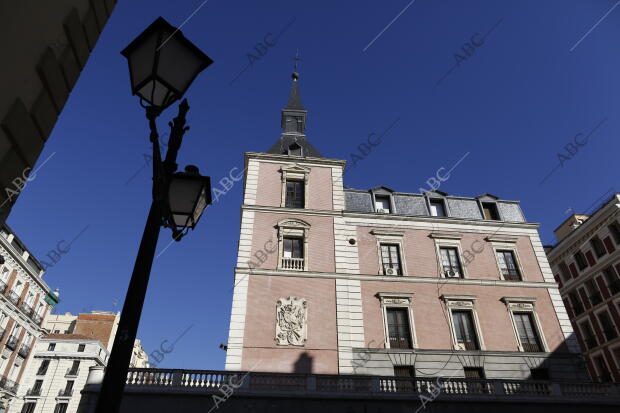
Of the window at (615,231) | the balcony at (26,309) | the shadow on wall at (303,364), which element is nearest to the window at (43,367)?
the balcony at (26,309)

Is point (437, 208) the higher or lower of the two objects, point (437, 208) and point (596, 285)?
the higher

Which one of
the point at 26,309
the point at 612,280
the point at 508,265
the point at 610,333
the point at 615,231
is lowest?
the point at 610,333

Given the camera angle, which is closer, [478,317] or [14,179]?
[14,179]

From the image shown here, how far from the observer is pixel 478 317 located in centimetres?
1839

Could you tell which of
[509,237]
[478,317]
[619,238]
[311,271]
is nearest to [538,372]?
[478,317]

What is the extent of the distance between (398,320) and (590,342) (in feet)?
68.7

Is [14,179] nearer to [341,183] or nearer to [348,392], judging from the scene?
[348,392]

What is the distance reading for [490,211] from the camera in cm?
2308

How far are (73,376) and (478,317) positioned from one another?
48920mm

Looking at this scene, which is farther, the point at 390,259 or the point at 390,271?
the point at 390,259

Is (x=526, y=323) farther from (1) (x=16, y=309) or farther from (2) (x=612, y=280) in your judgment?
(1) (x=16, y=309)

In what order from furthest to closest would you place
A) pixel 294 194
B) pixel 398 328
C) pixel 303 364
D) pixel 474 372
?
pixel 294 194
pixel 398 328
pixel 474 372
pixel 303 364

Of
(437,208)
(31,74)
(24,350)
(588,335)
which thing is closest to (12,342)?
(24,350)

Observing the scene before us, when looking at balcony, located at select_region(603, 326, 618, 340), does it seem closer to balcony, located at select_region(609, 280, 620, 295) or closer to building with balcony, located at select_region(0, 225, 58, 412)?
balcony, located at select_region(609, 280, 620, 295)
